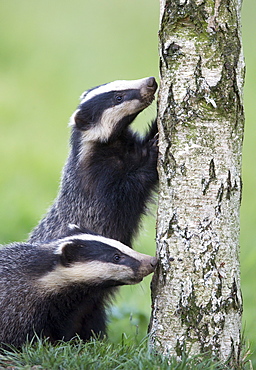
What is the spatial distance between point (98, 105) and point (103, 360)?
214 centimetres

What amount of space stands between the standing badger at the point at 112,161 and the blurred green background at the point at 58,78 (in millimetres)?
1912

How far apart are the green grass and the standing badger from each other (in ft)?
4.25

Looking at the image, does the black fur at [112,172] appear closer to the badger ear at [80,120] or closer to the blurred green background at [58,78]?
the badger ear at [80,120]

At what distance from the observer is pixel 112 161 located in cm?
526

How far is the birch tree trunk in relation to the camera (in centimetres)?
401

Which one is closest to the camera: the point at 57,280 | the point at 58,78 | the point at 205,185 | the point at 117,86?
the point at 205,185

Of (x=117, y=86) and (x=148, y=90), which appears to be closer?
(x=148, y=90)

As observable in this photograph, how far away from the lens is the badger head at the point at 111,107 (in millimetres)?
4977

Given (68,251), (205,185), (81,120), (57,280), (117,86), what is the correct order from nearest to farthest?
1. (205,185)
2. (68,251)
3. (57,280)
4. (117,86)
5. (81,120)

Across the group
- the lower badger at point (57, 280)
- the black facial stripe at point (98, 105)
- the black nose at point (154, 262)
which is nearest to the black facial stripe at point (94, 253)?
the lower badger at point (57, 280)

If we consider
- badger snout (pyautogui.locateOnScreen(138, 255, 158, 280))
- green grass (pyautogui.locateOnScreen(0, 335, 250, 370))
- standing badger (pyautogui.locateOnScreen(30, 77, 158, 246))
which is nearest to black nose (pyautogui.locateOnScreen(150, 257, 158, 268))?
badger snout (pyautogui.locateOnScreen(138, 255, 158, 280))

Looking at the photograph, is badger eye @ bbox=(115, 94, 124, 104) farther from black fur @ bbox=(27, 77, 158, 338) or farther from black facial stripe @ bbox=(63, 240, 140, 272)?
black facial stripe @ bbox=(63, 240, 140, 272)

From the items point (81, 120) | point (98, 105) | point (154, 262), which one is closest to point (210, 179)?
point (154, 262)

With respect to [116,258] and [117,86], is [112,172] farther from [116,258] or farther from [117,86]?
[116,258]
